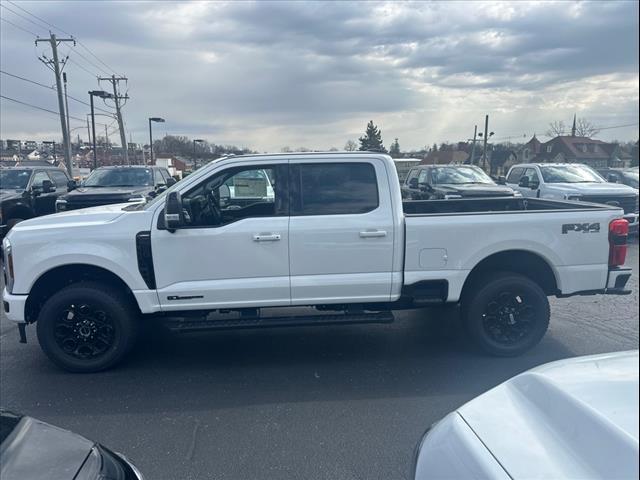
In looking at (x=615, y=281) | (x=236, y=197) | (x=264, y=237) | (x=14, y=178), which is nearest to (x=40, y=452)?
(x=264, y=237)

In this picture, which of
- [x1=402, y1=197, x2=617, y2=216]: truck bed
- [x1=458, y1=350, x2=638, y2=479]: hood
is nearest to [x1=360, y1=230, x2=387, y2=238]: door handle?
[x1=402, y1=197, x2=617, y2=216]: truck bed

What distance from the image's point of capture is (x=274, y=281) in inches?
181

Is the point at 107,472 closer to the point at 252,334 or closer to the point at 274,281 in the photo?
the point at 274,281

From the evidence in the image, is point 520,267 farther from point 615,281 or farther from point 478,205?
point 478,205

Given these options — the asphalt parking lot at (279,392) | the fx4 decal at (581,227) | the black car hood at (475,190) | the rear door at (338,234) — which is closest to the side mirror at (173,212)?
the rear door at (338,234)

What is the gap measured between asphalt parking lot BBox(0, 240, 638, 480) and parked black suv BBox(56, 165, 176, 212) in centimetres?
498

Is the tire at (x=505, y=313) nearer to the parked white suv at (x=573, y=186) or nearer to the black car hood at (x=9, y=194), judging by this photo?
the parked white suv at (x=573, y=186)

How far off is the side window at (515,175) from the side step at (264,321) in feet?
38.6

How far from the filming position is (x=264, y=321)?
4.60 metres

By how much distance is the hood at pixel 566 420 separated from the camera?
147 cm

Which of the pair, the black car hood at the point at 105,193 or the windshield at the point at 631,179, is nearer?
the black car hood at the point at 105,193

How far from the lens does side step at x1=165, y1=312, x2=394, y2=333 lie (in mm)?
4566

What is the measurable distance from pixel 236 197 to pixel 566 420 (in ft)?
12.7

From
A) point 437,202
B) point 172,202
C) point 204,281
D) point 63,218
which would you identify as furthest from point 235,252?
point 437,202
